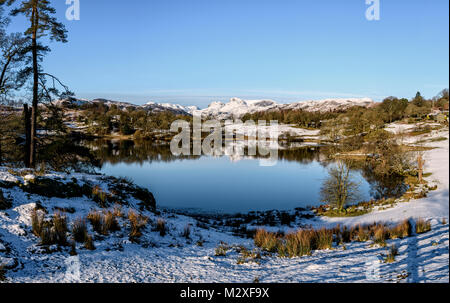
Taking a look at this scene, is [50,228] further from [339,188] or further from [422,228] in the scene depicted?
[339,188]

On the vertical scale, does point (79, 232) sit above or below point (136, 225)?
above

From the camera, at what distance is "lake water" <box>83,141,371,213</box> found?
25.1 m

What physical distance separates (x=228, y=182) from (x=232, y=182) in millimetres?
536

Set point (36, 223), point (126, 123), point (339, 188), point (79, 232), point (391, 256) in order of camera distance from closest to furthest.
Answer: point (391, 256), point (36, 223), point (79, 232), point (339, 188), point (126, 123)

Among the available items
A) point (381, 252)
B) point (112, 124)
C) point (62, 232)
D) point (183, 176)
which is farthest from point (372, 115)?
point (112, 124)

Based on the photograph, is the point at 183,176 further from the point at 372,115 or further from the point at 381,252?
the point at 372,115

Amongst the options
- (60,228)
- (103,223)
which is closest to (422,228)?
(103,223)

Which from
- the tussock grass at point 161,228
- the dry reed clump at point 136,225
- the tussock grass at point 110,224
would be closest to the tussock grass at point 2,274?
the tussock grass at point 110,224

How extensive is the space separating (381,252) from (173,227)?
674 centimetres

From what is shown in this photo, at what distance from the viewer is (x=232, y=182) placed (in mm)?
33656

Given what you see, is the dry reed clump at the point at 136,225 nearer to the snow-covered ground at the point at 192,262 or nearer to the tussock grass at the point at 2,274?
the snow-covered ground at the point at 192,262

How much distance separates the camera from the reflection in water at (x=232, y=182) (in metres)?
25.2

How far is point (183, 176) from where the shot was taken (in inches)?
1465
